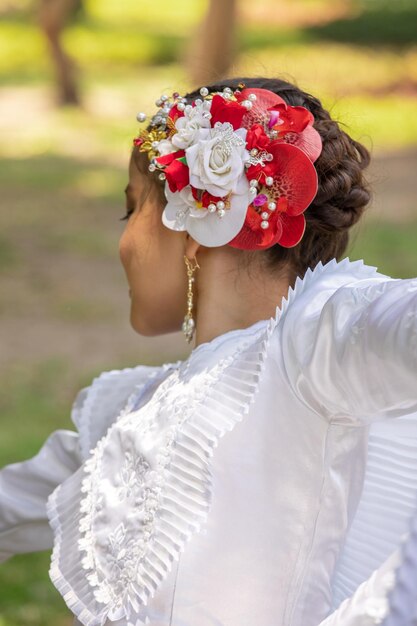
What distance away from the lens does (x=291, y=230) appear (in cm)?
212

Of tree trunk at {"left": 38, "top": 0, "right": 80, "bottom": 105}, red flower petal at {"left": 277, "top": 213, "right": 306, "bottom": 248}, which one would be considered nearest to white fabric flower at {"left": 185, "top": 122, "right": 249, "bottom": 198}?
red flower petal at {"left": 277, "top": 213, "right": 306, "bottom": 248}

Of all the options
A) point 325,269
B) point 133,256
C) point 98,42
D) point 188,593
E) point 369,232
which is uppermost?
point 325,269

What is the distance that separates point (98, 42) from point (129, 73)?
6.64 feet

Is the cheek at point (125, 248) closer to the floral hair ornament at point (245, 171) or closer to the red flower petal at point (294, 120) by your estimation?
the floral hair ornament at point (245, 171)

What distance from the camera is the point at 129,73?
602 inches

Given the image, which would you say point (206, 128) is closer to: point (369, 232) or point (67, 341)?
A: point (67, 341)

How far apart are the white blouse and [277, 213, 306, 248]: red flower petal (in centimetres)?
17

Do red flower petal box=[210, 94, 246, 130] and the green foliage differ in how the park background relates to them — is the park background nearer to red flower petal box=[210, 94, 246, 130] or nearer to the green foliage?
the green foliage

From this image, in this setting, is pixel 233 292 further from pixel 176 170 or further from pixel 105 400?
pixel 105 400

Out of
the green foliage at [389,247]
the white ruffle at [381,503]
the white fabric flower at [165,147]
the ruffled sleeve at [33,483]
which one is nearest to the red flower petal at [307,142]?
the white fabric flower at [165,147]

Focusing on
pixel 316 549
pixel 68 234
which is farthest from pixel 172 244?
pixel 68 234

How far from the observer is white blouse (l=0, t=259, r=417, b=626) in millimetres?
1676

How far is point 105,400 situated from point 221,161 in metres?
0.72

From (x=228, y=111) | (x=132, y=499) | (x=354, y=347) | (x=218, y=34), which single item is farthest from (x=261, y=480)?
(x=218, y=34)
